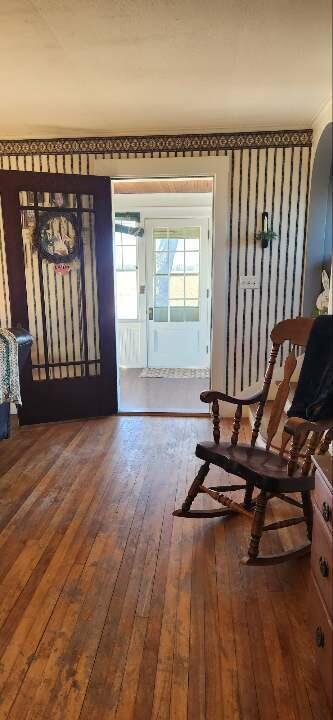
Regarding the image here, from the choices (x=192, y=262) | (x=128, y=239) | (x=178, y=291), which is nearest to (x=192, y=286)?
(x=178, y=291)

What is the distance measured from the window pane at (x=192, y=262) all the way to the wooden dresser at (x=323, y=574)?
435 centimetres

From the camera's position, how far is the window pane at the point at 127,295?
5578 mm

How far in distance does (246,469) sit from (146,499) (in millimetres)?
773

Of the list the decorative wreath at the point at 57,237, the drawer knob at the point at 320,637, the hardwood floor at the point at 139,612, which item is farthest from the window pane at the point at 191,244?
the drawer knob at the point at 320,637

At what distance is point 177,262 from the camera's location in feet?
18.0

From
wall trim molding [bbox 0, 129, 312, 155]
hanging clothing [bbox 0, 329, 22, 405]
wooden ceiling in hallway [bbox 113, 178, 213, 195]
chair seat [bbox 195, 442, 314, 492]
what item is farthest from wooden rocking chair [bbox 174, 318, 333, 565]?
wooden ceiling in hallway [bbox 113, 178, 213, 195]

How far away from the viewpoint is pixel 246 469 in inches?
75.4

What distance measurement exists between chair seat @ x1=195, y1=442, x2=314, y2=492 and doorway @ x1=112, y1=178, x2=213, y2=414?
294 cm

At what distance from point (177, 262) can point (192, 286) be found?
0.36 metres

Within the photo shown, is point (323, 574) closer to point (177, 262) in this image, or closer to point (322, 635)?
point (322, 635)

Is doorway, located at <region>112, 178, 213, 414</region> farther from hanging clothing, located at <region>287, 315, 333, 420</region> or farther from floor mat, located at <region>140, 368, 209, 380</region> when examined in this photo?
hanging clothing, located at <region>287, 315, 333, 420</region>

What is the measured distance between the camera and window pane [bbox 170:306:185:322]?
559 cm

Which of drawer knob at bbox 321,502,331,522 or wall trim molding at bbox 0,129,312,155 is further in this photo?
wall trim molding at bbox 0,129,312,155

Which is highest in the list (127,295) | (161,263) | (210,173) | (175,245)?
(210,173)
